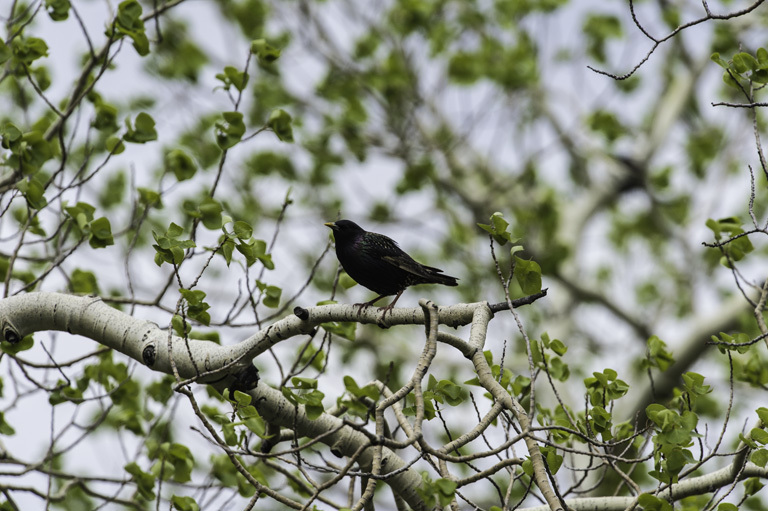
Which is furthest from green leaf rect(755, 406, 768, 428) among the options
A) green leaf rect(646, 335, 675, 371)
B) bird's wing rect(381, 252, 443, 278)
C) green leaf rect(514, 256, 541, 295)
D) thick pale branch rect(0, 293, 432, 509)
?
bird's wing rect(381, 252, 443, 278)

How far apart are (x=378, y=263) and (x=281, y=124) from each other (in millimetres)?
943

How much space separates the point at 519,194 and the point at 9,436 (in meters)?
7.46

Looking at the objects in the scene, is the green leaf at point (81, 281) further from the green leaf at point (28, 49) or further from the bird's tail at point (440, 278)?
the bird's tail at point (440, 278)

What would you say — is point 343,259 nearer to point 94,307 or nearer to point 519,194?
point 94,307

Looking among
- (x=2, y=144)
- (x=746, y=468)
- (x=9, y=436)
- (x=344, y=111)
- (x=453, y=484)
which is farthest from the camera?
(x=344, y=111)

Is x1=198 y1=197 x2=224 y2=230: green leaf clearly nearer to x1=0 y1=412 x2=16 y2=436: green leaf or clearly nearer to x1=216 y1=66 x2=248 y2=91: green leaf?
x1=216 y1=66 x2=248 y2=91: green leaf

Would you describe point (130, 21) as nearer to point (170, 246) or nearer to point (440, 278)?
point (170, 246)

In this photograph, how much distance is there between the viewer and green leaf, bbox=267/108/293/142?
4155 mm

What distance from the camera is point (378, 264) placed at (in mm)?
4305

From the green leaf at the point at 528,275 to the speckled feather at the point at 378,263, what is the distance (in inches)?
47.2

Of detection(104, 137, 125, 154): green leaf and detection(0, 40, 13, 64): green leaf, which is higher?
detection(0, 40, 13, 64): green leaf

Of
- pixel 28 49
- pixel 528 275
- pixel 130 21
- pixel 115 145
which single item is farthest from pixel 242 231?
pixel 28 49

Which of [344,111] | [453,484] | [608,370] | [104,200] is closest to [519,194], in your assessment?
[344,111]

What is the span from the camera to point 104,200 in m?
7.19
